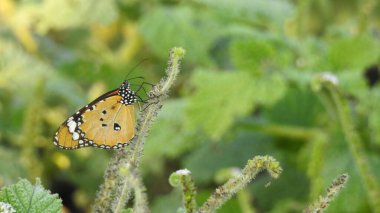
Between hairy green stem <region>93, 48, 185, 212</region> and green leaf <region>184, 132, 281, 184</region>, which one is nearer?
hairy green stem <region>93, 48, 185, 212</region>

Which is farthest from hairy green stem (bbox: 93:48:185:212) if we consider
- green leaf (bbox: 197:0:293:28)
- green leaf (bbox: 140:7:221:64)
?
green leaf (bbox: 140:7:221:64)

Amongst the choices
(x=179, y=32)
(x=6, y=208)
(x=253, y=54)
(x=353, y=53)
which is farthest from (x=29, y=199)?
(x=179, y=32)

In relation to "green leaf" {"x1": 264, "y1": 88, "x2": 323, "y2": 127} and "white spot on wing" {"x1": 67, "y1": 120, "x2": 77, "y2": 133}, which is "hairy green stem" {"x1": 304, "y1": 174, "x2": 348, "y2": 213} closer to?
"white spot on wing" {"x1": 67, "y1": 120, "x2": 77, "y2": 133}

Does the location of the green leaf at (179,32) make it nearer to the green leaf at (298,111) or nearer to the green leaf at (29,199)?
the green leaf at (298,111)

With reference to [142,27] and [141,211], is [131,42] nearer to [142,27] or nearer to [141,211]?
[142,27]

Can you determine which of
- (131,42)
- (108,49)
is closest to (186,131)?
(131,42)

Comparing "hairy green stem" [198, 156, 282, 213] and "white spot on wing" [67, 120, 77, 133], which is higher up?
"white spot on wing" [67, 120, 77, 133]

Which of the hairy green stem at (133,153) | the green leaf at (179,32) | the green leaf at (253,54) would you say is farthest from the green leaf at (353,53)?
the hairy green stem at (133,153)
